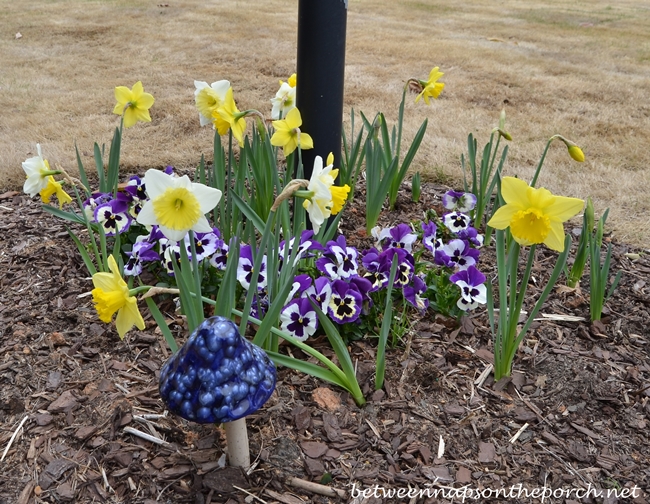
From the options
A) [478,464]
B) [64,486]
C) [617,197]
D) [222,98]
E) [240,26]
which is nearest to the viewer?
[64,486]

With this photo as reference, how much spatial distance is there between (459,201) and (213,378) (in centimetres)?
185

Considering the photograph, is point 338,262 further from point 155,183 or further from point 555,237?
point 155,183

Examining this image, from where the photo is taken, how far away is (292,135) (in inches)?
92.0

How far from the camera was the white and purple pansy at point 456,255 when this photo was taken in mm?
2465

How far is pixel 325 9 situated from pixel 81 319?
152 centimetres

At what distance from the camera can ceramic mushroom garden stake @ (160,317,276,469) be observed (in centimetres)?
136

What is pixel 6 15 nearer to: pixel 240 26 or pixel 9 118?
pixel 240 26

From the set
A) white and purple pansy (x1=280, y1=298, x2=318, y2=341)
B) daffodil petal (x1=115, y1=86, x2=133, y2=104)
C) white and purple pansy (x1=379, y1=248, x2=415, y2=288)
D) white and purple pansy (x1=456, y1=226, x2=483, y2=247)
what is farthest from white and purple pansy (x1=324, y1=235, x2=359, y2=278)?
daffodil petal (x1=115, y1=86, x2=133, y2=104)

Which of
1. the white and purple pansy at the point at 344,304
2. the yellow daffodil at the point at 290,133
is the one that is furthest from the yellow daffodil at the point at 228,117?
the white and purple pansy at the point at 344,304

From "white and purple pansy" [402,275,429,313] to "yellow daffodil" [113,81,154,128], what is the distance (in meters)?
1.19

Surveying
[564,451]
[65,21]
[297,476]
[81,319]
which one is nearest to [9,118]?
[81,319]

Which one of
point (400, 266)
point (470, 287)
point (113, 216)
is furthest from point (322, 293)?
point (113, 216)

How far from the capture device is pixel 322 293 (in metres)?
2.14

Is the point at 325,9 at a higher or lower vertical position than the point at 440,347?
higher
